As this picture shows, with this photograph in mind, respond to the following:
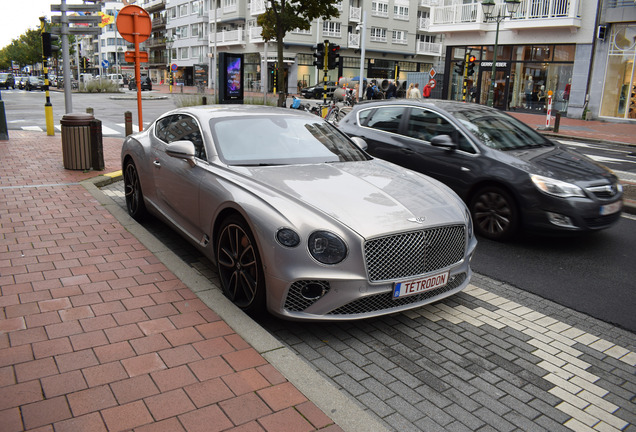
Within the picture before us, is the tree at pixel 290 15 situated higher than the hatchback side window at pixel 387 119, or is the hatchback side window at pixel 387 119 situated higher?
the tree at pixel 290 15

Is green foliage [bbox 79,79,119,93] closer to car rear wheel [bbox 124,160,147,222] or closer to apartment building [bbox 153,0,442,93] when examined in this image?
apartment building [bbox 153,0,442,93]

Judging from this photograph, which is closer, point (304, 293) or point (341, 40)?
point (304, 293)

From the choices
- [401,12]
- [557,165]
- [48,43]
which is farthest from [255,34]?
[557,165]

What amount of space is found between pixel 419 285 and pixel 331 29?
58.4m

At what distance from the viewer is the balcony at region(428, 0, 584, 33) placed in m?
29.4

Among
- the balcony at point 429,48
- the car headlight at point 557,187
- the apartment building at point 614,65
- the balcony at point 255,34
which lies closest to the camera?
the car headlight at point 557,187

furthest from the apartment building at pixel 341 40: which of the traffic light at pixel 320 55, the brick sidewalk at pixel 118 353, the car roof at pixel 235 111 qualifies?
the brick sidewalk at pixel 118 353

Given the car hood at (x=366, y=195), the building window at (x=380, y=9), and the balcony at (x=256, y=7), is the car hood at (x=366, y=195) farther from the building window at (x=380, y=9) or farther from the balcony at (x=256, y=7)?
the building window at (x=380, y=9)

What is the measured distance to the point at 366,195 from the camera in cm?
424

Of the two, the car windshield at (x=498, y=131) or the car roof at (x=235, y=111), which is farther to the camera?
the car windshield at (x=498, y=131)

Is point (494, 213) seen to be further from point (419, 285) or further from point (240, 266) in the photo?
point (240, 266)

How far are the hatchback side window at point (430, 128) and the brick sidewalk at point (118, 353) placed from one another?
3948 millimetres

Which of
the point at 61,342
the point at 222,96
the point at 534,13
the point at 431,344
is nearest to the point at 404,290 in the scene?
the point at 431,344

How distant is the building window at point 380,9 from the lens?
202ft
